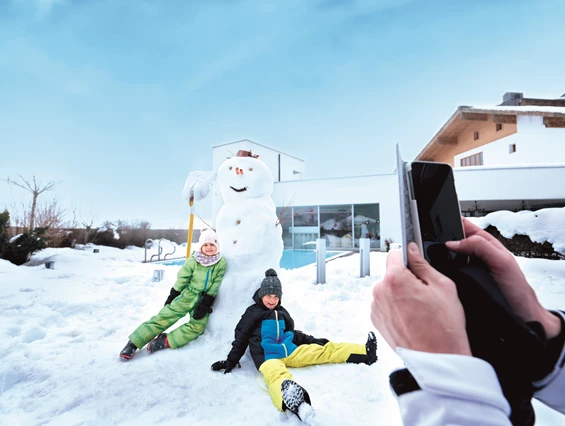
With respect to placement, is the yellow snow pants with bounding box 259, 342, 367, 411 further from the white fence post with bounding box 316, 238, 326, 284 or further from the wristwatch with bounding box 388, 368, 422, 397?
the white fence post with bounding box 316, 238, 326, 284

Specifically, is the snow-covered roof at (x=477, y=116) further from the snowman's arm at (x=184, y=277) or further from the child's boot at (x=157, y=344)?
the child's boot at (x=157, y=344)

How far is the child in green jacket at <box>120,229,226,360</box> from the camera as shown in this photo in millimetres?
2975

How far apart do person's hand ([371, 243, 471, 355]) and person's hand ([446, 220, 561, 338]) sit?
173mm

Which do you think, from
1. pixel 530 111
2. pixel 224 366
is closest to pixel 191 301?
pixel 224 366

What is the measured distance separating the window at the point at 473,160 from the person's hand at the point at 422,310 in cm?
1361

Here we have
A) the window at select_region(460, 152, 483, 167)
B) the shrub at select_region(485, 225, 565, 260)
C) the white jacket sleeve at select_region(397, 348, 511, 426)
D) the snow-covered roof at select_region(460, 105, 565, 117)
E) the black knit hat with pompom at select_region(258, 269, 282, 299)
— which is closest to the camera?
the white jacket sleeve at select_region(397, 348, 511, 426)

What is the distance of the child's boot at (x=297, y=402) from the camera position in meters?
1.78

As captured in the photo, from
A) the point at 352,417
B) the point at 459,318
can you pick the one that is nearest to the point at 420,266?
the point at 459,318

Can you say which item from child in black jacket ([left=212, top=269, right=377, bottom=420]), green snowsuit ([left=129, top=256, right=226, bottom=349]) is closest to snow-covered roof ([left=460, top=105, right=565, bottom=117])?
child in black jacket ([left=212, top=269, right=377, bottom=420])

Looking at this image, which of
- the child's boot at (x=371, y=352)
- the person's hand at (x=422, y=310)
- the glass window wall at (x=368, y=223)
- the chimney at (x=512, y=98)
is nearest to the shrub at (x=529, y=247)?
the child's boot at (x=371, y=352)

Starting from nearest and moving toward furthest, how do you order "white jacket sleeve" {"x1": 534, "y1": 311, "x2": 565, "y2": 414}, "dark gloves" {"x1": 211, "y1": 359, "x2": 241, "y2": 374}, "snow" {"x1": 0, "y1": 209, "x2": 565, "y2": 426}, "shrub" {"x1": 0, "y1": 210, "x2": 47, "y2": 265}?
"white jacket sleeve" {"x1": 534, "y1": 311, "x2": 565, "y2": 414}, "snow" {"x1": 0, "y1": 209, "x2": 565, "y2": 426}, "dark gloves" {"x1": 211, "y1": 359, "x2": 241, "y2": 374}, "shrub" {"x1": 0, "y1": 210, "x2": 47, "y2": 265}

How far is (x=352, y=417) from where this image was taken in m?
1.90

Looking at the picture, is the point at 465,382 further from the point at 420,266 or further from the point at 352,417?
the point at 352,417

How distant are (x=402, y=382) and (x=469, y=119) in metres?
12.3
